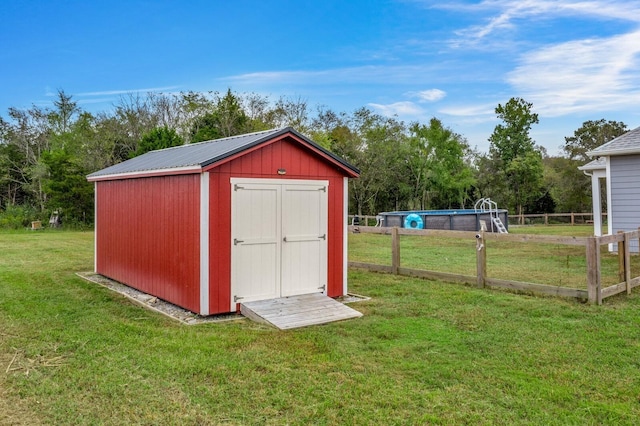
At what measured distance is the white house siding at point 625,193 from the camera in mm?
10539

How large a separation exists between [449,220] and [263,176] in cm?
1349

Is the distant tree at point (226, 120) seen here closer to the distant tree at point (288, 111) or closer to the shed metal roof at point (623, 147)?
the distant tree at point (288, 111)

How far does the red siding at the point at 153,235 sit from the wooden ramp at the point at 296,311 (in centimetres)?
80

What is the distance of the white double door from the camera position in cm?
626

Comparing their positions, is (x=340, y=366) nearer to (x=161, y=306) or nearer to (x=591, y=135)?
(x=161, y=306)

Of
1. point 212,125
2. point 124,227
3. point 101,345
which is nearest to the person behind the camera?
point 101,345

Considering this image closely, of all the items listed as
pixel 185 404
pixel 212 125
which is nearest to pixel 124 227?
pixel 185 404

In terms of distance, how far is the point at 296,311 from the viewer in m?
5.97

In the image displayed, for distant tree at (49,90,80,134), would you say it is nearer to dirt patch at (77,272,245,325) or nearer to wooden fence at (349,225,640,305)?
dirt patch at (77,272,245,325)

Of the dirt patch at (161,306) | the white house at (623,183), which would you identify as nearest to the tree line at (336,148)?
the dirt patch at (161,306)

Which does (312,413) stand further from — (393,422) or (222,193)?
(222,193)

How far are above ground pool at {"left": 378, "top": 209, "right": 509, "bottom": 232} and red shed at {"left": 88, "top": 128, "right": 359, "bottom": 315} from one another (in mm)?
12201

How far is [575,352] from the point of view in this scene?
4.42 meters

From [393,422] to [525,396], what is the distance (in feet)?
3.57
